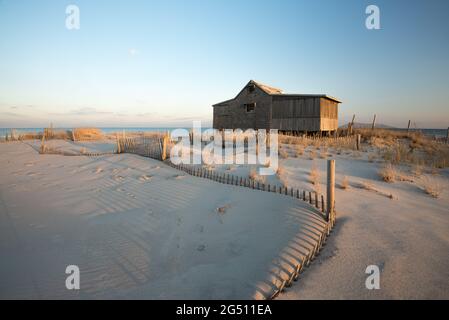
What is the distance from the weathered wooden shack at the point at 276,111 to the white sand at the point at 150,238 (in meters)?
18.8

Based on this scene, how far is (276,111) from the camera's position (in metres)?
25.3

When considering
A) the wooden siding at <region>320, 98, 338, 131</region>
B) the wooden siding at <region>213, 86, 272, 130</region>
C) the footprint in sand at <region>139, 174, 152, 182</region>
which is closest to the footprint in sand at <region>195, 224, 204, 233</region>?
the footprint in sand at <region>139, 174, 152, 182</region>

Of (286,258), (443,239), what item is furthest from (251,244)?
(443,239)

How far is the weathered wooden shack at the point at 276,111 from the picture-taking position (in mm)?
23453

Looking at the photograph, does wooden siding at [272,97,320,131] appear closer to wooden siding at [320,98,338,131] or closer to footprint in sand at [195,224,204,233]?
wooden siding at [320,98,338,131]

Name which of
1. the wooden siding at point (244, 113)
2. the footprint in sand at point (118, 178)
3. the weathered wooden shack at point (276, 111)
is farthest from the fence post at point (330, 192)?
the wooden siding at point (244, 113)

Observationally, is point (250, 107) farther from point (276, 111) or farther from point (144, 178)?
point (144, 178)

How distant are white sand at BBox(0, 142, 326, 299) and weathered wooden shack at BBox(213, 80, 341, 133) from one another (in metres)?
18.8

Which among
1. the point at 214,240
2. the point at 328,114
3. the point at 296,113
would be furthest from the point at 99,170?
→ the point at 328,114

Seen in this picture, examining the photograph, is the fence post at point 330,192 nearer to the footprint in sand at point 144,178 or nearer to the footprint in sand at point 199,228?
the footprint in sand at point 199,228

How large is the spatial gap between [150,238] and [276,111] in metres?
22.7

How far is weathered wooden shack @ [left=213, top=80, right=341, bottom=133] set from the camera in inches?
923

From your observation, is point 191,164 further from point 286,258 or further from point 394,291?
point 394,291
